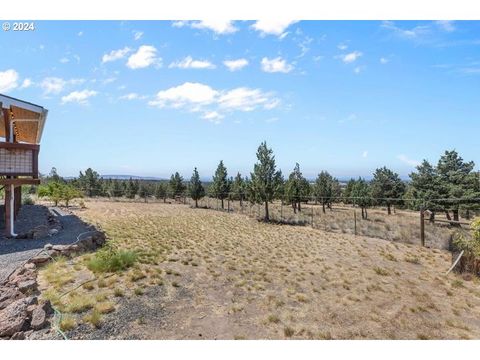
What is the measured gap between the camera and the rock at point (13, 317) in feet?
15.0

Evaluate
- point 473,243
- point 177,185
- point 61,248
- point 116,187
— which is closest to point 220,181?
point 177,185

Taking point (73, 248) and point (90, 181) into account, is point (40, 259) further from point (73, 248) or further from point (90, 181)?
point (90, 181)

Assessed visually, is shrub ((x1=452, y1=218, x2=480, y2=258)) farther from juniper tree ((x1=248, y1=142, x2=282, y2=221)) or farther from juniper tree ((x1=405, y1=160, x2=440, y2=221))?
juniper tree ((x1=405, y1=160, x2=440, y2=221))

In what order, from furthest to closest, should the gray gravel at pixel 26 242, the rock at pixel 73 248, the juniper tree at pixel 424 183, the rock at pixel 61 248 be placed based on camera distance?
the juniper tree at pixel 424 183 < the rock at pixel 73 248 < the rock at pixel 61 248 < the gray gravel at pixel 26 242

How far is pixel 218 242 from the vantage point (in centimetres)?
1367

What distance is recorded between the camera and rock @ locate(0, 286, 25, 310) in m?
5.42

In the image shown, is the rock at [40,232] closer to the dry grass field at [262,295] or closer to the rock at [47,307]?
the dry grass field at [262,295]

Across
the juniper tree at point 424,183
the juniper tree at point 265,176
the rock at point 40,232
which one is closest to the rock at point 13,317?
the rock at point 40,232

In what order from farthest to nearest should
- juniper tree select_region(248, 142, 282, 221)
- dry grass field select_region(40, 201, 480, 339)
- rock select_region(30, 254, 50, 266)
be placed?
juniper tree select_region(248, 142, 282, 221), rock select_region(30, 254, 50, 266), dry grass field select_region(40, 201, 480, 339)

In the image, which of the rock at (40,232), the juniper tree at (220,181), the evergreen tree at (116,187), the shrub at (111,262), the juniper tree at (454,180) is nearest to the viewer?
the shrub at (111,262)

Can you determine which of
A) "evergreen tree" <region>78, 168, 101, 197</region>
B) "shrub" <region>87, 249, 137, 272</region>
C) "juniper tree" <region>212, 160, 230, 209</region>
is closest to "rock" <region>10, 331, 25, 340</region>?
"shrub" <region>87, 249, 137, 272</region>

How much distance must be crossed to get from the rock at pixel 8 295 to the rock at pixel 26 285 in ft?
0.53

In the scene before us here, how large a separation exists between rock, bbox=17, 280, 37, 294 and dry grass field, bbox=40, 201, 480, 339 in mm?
297

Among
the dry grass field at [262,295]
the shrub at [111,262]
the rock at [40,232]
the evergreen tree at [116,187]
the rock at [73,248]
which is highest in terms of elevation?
the evergreen tree at [116,187]
